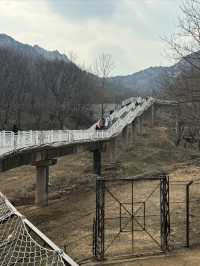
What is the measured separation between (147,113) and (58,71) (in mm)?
36827

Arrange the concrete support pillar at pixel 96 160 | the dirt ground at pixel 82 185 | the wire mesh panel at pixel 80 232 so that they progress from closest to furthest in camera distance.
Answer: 1. the wire mesh panel at pixel 80 232
2. the dirt ground at pixel 82 185
3. the concrete support pillar at pixel 96 160

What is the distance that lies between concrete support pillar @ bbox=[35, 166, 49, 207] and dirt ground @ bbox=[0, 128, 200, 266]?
0.60m

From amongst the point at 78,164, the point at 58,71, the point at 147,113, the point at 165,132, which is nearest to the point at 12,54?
the point at 58,71

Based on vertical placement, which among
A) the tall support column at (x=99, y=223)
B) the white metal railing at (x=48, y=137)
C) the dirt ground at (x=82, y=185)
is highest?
the white metal railing at (x=48, y=137)

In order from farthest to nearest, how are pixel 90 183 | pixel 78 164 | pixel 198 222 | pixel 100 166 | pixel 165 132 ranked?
pixel 165 132 → pixel 78 164 → pixel 100 166 → pixel 90 183 → pixel 198 222

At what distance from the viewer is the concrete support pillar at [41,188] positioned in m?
33.3

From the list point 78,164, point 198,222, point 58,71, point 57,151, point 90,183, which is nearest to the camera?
point 198,222

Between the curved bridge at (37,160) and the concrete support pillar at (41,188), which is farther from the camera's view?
the concrete support pillar at (41,188)

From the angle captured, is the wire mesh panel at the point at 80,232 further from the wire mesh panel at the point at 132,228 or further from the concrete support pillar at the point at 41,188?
the concrete support pillar at the point at 41,188

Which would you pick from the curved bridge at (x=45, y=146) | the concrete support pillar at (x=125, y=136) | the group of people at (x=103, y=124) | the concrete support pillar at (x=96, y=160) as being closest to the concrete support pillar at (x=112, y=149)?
the curved bridge at (x=45, y=146)

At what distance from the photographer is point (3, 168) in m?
22.5

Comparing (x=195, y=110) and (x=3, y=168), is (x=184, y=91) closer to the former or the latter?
(x=195, y=110)

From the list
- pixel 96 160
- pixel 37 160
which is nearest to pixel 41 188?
pixel 37 160

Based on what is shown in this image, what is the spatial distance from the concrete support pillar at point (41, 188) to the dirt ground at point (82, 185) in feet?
1.96
